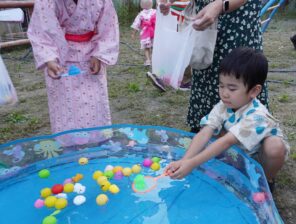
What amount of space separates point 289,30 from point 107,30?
6.79 meters

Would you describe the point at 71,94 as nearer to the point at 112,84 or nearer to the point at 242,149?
the point at 242,149

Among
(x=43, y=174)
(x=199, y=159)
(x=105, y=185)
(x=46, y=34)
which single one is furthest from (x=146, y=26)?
(x=199, y=159)

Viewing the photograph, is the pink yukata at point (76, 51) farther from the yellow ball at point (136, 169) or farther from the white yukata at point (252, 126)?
the white yukata at point (252, 126)

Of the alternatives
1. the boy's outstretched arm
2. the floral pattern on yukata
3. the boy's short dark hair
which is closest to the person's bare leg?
the boy's outstretched arm

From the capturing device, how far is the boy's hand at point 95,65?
1.97m

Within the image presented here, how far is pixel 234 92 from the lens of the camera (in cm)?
162

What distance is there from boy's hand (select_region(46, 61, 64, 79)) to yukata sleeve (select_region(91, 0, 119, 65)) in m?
0.23

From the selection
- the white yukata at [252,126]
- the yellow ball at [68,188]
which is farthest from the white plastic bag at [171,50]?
the yellow ball at [68,188]

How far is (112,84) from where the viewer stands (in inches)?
153

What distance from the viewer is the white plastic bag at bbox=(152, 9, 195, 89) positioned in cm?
186

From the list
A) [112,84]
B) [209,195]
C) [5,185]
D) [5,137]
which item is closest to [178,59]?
[209,195]

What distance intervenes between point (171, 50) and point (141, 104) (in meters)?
1.26

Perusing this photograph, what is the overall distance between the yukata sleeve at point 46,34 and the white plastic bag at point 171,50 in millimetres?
543

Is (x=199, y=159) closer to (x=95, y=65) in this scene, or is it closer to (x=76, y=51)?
(x=95, y=65)
